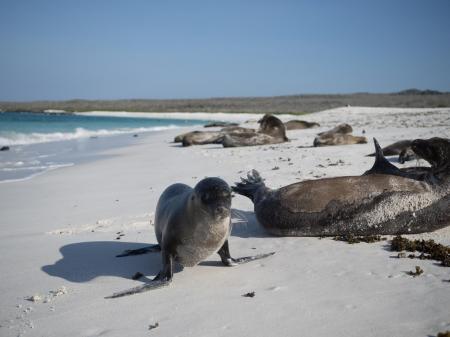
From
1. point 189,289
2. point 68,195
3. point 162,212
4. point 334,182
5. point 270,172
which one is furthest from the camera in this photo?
point 270,172

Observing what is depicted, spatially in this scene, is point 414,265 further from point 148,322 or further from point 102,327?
point 102,327

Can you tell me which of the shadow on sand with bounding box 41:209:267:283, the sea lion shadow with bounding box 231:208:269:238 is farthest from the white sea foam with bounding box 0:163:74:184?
the sea lion shadow with bounding box 231:208:269:238

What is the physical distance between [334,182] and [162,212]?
2011 millimetres

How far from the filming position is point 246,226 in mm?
5637

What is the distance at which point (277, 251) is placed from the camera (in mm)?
4586

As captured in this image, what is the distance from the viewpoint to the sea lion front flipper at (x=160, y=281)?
361 cm

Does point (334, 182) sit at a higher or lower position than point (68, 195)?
higher

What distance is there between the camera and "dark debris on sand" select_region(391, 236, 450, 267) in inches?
154

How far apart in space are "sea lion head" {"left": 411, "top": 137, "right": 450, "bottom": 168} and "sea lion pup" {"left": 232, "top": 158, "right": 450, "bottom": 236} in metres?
0.18

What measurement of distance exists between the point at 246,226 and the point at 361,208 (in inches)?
54.7

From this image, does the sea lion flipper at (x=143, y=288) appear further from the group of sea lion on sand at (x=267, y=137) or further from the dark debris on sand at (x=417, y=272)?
the group of sea lion on sand at (x=267, y=137)

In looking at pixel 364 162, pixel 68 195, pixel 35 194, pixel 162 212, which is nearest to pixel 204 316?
pixel 162 212

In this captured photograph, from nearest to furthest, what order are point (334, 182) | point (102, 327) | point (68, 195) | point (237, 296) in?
point (102, 327) < point (237, 296) < point (334, 182) < point (68, 195)

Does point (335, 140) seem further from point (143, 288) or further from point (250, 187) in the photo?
point (143, 288)
